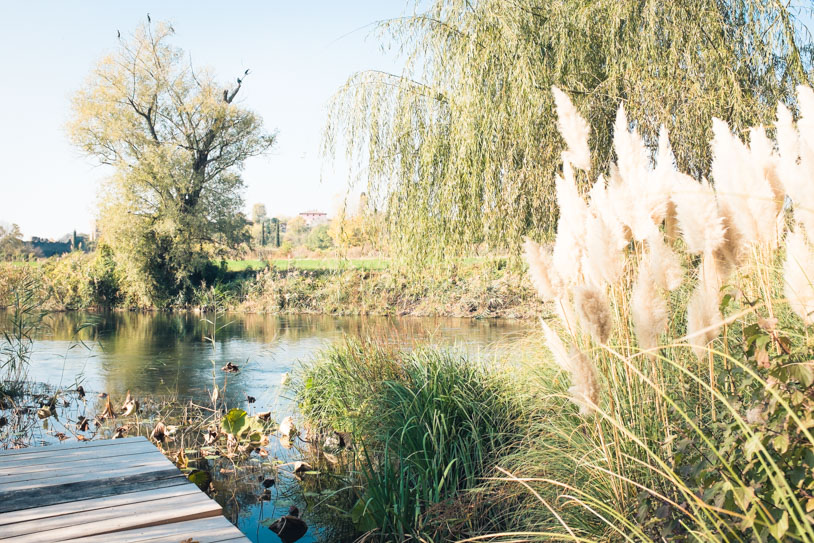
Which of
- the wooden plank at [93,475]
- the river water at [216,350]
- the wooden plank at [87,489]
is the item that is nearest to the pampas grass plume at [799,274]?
the wooden plank at [87,489]

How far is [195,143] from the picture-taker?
2245 centimetres

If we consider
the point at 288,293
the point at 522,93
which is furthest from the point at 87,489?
the point at 288,293

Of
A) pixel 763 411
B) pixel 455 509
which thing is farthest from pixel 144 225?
pixel 763 411

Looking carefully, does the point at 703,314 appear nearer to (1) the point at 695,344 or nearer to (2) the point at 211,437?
(1) the point at 695,344

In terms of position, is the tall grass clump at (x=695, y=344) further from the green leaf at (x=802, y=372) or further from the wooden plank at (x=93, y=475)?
the wooden plank at (x=93, y=475)

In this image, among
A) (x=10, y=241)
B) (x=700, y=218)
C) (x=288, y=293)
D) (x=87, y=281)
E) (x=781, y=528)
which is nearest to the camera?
(x=781, y=528)

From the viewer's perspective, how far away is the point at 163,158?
20.7m

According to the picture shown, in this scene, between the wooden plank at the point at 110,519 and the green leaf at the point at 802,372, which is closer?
the green leaf at the point at 802,372

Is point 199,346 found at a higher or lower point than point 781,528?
lower

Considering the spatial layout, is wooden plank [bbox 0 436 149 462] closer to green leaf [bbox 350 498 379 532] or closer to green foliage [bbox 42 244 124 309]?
green leaf [bbox 350 498 379 532]

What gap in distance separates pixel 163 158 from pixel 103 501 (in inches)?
779

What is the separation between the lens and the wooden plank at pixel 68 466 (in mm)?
3043

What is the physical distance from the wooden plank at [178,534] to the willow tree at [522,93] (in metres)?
4.41

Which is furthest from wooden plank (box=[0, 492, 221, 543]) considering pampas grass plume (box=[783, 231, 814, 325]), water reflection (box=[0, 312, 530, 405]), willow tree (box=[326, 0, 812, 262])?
willow tree (box=[326, 0, 812, 262])
